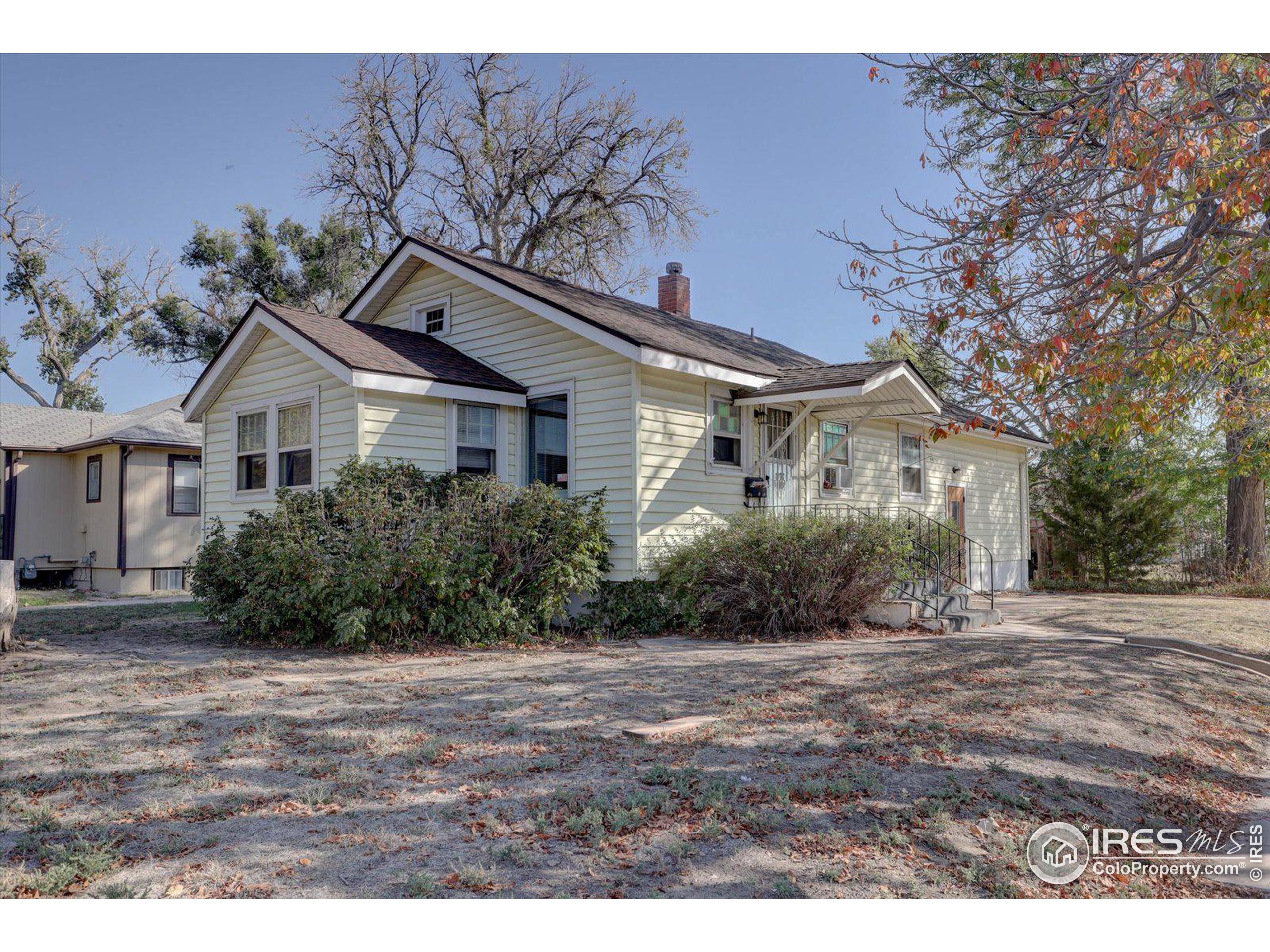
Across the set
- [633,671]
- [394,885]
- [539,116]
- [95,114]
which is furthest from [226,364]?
[539,116]

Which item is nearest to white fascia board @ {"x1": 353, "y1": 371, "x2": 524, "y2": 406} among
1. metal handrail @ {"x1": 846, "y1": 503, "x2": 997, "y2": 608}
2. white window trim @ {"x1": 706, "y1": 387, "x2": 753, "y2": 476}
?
white window trim @ {"x1": 706, "y1": 387, "x2": 753, "y2": 476}

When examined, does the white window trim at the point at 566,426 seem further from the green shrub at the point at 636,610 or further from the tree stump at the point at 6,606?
the tree stump at the point at 6,606

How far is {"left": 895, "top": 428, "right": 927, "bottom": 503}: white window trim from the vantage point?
1625 centimetres

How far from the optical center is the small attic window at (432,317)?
1392 cm

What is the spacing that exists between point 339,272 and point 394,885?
2440 cm

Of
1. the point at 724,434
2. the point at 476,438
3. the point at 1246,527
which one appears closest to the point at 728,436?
the point at 724,434

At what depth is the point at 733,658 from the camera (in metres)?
8.62

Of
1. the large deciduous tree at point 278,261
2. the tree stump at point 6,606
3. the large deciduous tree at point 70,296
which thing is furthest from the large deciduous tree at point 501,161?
the tree stump at point 6,606

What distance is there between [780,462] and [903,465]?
14.6ft

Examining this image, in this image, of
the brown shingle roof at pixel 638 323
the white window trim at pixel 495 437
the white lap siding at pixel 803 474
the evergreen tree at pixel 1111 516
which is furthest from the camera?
the evergreen tree at pixel 1111 516

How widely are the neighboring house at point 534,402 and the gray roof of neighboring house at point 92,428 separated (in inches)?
199

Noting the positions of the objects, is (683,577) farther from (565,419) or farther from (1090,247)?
(1090,247)

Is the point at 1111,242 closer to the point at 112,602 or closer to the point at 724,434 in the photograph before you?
the point at 724,434

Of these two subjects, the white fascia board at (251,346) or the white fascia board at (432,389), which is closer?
the white fascia board at (432,389)
